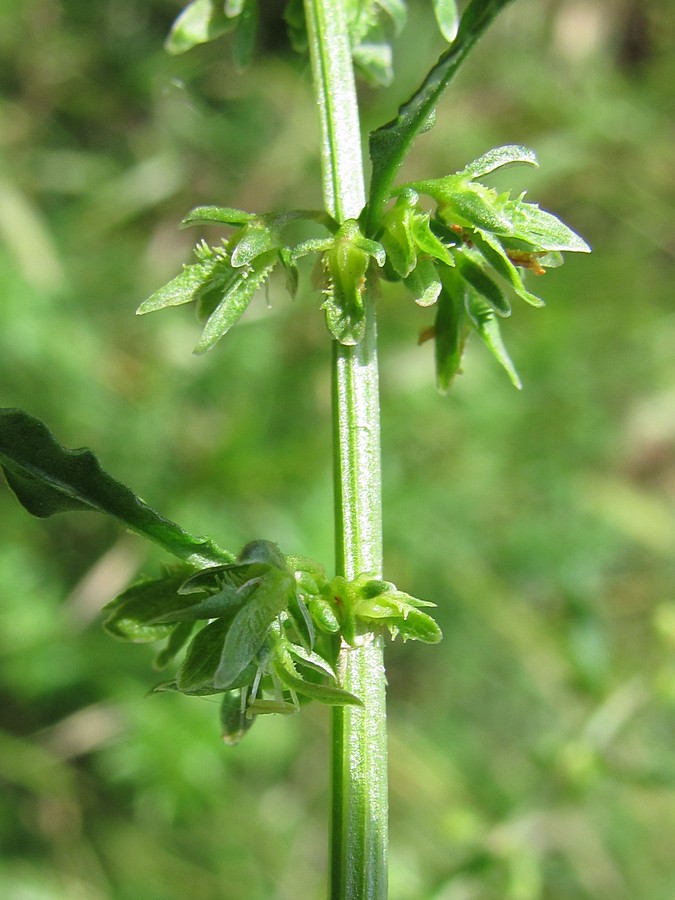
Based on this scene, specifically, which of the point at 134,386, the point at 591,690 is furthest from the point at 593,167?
the point at 591,690

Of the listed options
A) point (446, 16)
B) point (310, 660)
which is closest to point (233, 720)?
point (310, 660)

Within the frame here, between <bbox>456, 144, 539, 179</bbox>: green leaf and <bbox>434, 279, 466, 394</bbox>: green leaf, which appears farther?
<bbox>434, 279, 466, 394</bbox>: green leaf

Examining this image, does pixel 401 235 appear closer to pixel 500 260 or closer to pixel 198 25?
pixel 500 260

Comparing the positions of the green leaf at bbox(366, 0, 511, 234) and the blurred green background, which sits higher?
the blurred green background

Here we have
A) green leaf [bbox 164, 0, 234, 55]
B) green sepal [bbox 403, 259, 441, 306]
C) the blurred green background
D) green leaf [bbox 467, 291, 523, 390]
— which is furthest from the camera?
the blurred green background

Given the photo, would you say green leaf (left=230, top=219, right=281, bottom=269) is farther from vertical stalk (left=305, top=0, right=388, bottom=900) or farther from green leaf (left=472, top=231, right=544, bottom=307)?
green leaf (left=472, top=231, right=544, bottom=307)

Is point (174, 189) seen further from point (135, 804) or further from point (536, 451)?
point (135, 804)

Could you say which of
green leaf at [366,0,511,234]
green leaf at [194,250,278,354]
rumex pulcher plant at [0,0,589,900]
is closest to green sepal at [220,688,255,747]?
rumex pulcher plant at [0,0,589,900]

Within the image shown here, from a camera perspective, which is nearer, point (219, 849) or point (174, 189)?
point (219, 849)
